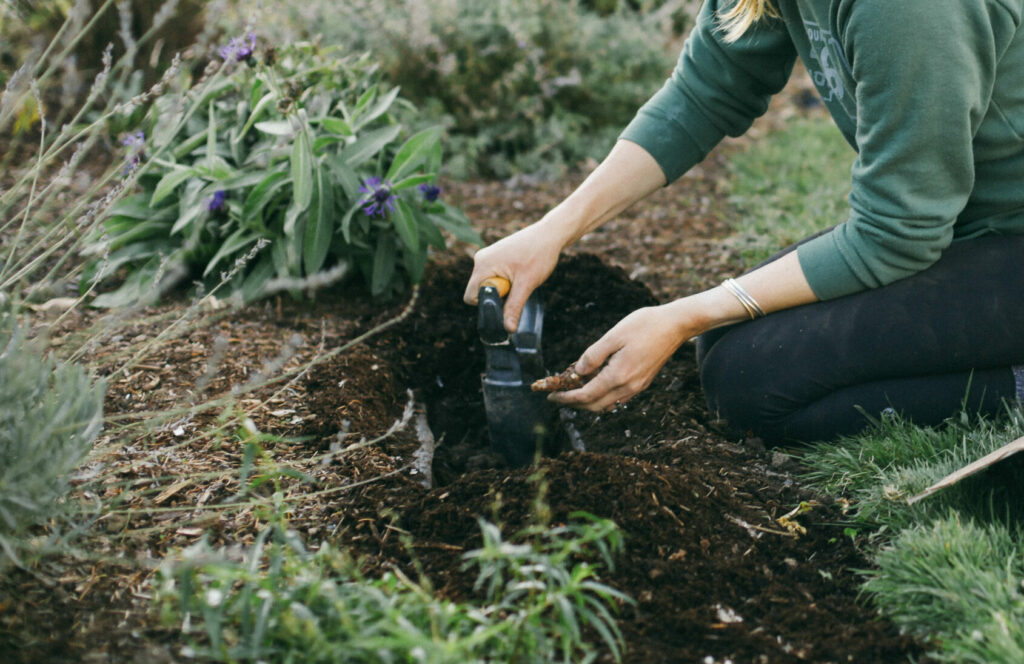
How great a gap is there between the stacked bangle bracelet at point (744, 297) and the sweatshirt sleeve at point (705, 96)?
46 cm

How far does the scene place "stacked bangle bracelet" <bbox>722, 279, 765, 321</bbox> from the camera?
1.87 metres

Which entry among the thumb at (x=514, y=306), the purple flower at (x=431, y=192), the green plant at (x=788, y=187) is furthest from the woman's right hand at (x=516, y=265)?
the green plant at (x=788, y=187)

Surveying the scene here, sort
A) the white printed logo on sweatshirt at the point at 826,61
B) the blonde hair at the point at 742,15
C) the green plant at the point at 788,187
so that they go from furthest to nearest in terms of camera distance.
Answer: the green plant at the point at 788,187 < the blonde hair at the point at 742,15 < the white printed logo on sweatshirt at the point at 826,61

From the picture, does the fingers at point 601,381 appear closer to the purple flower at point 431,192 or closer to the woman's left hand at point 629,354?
the woman's left hand at point 629,354

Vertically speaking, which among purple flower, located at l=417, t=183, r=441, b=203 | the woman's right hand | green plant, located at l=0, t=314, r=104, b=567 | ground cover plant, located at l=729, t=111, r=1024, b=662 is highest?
green plant, located at l=0, t=314, r=104, b=567

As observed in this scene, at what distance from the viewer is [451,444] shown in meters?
2.31

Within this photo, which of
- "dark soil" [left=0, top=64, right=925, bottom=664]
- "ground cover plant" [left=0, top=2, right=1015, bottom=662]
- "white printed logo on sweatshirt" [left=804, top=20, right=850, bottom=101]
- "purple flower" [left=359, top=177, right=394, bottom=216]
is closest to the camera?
"ground cover plant" [left=0, top=2, right=1015, bottom=662]

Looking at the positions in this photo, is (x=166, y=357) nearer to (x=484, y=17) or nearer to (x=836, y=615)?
(x=836, y=615)

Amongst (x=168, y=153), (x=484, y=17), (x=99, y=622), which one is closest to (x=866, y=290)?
(x=99, y=622)

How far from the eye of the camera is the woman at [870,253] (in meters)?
1.55

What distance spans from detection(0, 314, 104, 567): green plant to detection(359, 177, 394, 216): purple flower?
3.95 ft

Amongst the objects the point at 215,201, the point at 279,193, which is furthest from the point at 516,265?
the point at 215,201

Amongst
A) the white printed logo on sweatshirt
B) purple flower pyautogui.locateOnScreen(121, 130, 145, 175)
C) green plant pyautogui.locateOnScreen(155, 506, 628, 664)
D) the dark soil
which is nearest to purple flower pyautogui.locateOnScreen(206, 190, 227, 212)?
purple flower pyautogui.locateOnScreen(121, 130, 145, 175)

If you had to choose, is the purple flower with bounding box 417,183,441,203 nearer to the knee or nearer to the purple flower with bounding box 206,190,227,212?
the purple flower with bounding box 206,190,227,212
